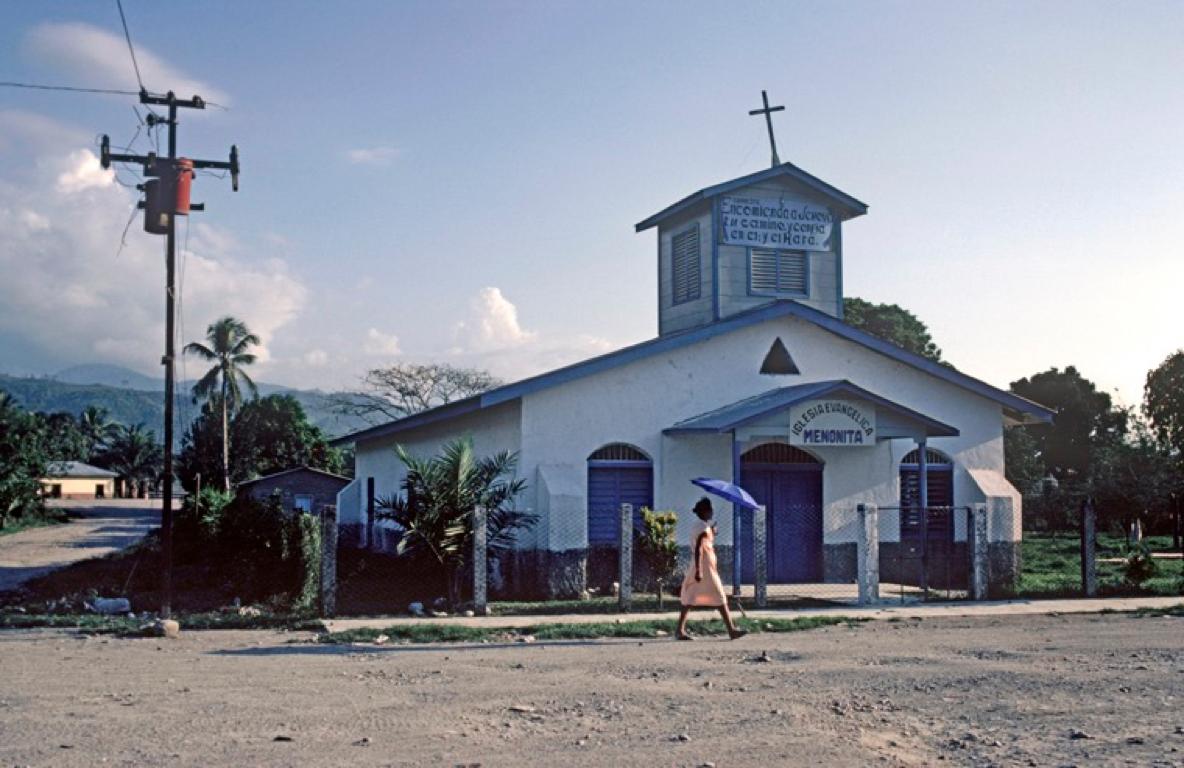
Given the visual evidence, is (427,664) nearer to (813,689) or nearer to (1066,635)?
(813,689)

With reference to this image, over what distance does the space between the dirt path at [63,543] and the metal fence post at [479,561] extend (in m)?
10.1

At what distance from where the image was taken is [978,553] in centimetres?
1845

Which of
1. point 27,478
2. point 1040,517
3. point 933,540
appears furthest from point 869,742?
point 27,478

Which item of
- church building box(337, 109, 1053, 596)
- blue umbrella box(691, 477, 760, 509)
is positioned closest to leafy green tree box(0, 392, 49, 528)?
church building box(337, 109, 1053, 596)

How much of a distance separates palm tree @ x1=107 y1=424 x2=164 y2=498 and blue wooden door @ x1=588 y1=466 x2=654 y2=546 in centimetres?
10035

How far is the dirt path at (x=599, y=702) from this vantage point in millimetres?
7680

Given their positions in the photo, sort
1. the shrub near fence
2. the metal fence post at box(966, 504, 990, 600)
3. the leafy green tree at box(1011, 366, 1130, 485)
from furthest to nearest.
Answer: the leafy green tree at box(1011, 366, 1130, 485)
the shrub near fence
the metal fence post at box(966, 504, 990, 600)

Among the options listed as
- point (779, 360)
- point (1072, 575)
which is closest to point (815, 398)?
point (779, 360)

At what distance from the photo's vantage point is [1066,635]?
13969mm

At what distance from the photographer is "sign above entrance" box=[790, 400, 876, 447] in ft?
62.8

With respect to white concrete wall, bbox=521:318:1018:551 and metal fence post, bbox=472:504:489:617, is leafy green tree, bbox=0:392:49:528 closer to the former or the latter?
white concrete wall, bbox=521:318:1018:551

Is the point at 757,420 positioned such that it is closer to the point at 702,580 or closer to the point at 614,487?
the point at 614,487

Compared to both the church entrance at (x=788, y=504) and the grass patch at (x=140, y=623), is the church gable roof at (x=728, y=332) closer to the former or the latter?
the church entrance at (x=788, y=504)

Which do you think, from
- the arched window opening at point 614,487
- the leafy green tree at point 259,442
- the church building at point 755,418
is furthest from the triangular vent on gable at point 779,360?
the leafy green tree at point 259,442
